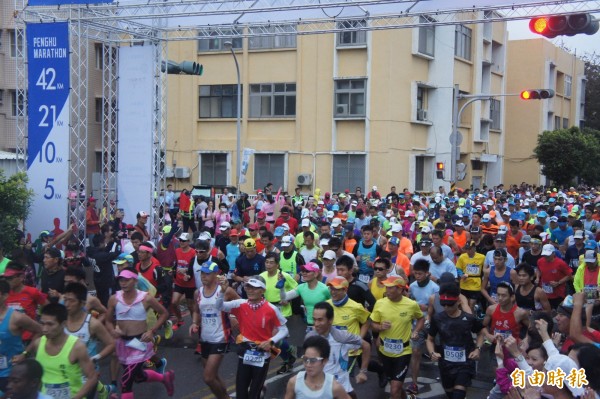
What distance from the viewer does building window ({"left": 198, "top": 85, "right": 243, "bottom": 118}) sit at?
111 ft

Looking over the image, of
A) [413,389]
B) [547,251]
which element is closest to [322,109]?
[547,251]

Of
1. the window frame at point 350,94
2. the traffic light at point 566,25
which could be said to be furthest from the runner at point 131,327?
the window frame at point 350,94

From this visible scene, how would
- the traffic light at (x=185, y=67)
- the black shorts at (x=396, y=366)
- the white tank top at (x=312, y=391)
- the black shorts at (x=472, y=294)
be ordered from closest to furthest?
1. the white tank top at (x=312, y=391)
2. the black shorts at (x=396, y=366)
3. the black shorts at (x=472, y=294)
4. the traffic light at (x=185, y=67)

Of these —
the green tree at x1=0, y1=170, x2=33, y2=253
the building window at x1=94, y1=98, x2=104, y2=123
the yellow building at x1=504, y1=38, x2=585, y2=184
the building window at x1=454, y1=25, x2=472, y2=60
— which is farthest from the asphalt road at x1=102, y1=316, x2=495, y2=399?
the yellow building at x1=504, y1=38, x2=585, y2=184

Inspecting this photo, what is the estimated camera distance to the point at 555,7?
49.5 feet

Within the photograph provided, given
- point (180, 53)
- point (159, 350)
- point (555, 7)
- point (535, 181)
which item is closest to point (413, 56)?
point (180, 53)

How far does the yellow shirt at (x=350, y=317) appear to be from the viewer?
8.02 meters

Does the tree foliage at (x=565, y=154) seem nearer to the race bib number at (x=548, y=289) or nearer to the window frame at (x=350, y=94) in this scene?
the window frame at (x=350, y=94)

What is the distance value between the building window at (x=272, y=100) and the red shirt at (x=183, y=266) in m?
21.1

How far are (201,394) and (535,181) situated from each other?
43.4m

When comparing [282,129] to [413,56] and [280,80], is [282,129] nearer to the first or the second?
[280,80]

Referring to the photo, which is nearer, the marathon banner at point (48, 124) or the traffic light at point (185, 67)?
the marathon banner at point (48, 124)

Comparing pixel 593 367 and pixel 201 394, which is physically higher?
pixel 593 367

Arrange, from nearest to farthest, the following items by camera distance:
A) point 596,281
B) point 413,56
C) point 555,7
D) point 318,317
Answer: point 318,317, point 596,281, point 555,7, point 413,56
